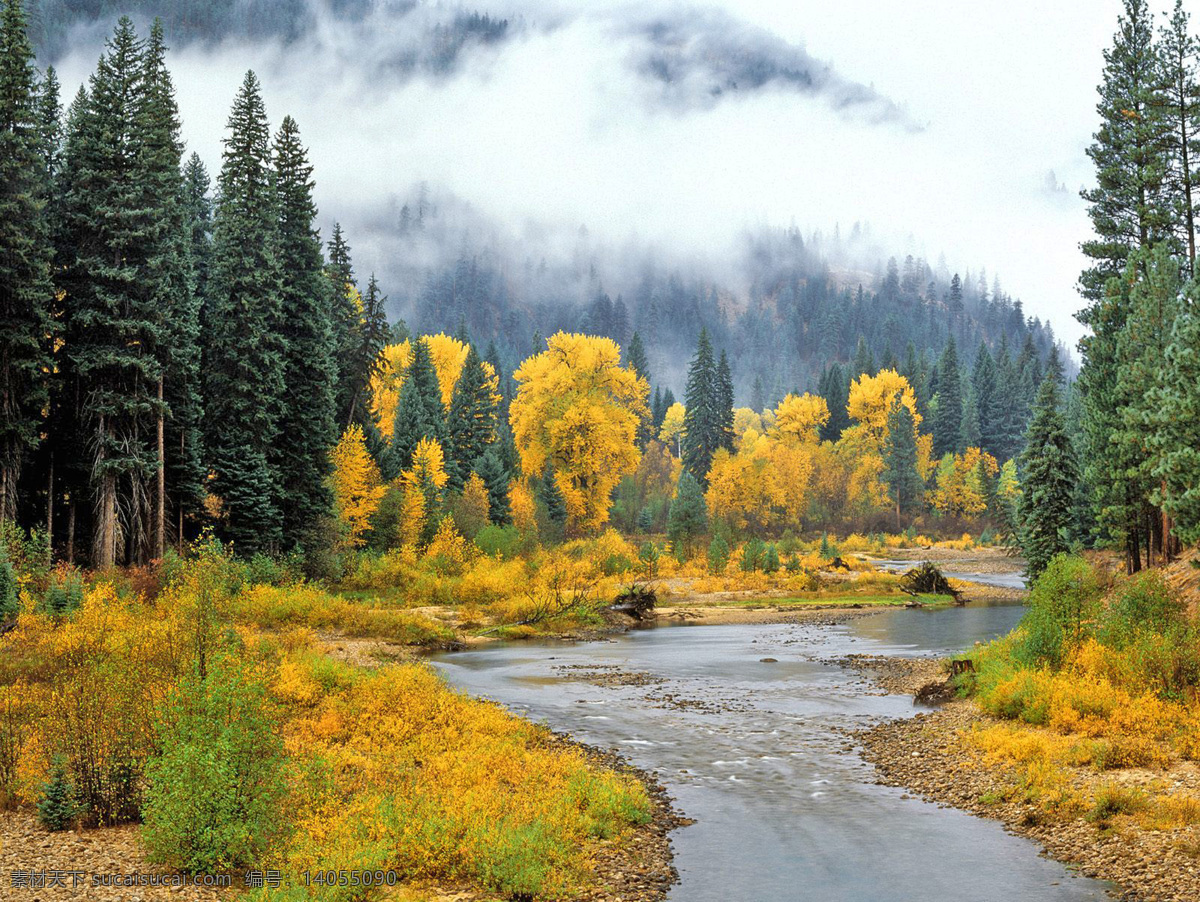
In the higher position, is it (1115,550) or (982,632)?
(1115,550)

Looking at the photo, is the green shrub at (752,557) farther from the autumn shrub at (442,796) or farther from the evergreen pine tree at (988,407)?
the evergreen pine tree at (988,407)

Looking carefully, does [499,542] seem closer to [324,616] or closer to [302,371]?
[302,371]

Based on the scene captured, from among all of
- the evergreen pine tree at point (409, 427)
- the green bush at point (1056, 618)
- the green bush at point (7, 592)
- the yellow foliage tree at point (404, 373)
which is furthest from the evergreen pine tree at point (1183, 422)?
the yellow foliage tree at point (404, 373)

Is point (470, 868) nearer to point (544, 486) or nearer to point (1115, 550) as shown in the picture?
point (1115, 550)

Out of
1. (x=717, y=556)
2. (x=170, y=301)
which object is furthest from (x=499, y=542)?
(x=170, y=301)

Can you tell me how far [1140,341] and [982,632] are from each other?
13.4m

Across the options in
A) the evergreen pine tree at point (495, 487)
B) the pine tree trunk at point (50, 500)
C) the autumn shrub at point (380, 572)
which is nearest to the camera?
the pine tree trunk at point (50, 500)

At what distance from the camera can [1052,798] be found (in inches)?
590

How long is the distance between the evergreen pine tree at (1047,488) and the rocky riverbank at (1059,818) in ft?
69.3

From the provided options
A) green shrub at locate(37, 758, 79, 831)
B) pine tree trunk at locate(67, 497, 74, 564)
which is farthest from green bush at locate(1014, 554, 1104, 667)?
pine tree trunk at locate(67, 497, 74, 564)

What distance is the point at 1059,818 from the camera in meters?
14.5

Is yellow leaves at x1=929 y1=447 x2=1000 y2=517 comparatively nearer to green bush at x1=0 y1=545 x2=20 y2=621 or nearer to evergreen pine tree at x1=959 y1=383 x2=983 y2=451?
evergreen pine tree at x1=959 y1=383 x2=983 y2=451

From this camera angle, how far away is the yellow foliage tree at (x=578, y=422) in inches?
2483

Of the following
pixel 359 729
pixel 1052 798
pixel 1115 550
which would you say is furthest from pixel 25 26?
pixel 1115 550
